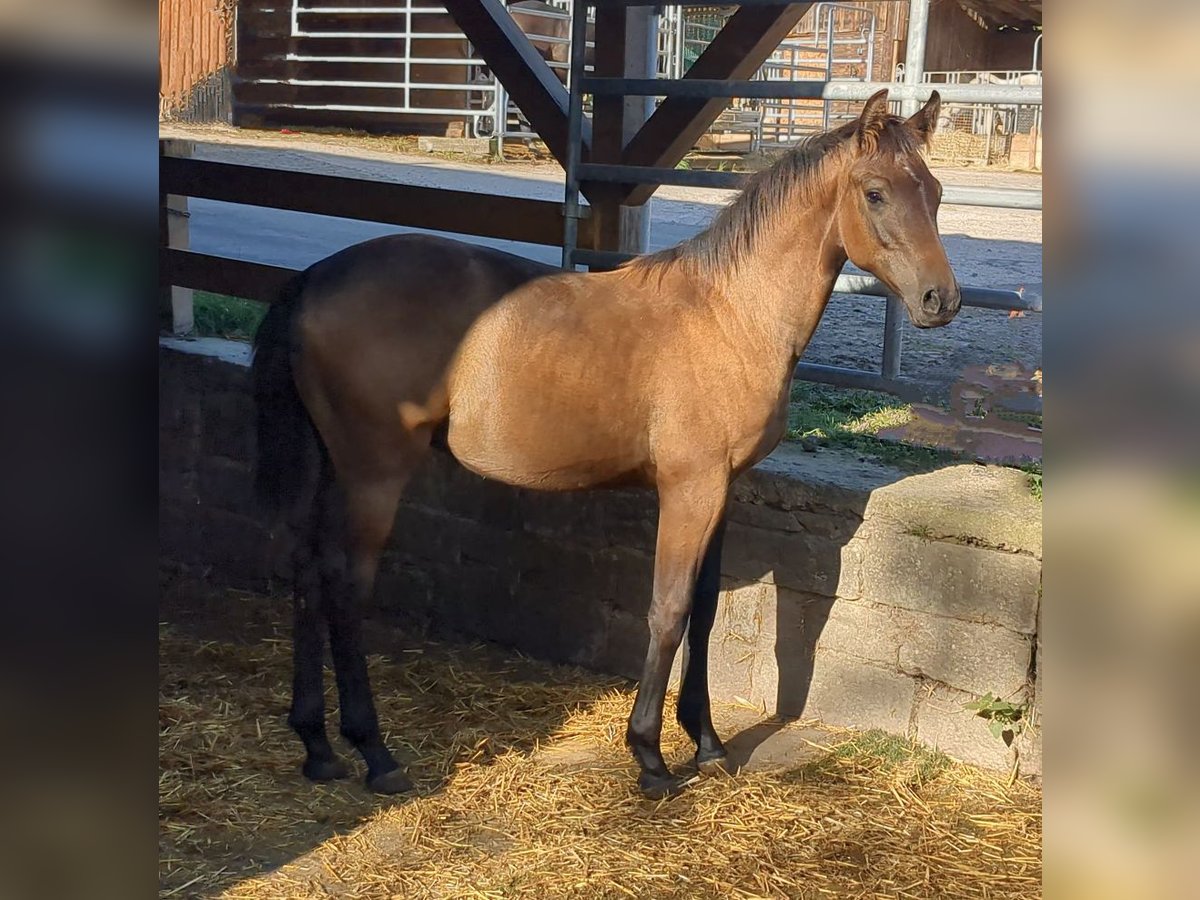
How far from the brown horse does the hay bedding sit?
0.62 feet

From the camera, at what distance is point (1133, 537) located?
2.58 feet

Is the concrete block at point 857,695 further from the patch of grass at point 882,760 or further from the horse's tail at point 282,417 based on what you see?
the horse's tail at point 282,417

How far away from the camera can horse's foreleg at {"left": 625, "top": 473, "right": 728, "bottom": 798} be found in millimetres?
3426

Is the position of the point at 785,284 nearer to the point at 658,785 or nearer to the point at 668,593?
the point at 668,593

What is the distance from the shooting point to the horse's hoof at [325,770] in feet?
11.6

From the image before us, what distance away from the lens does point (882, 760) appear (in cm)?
369

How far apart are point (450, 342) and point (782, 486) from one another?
123cm

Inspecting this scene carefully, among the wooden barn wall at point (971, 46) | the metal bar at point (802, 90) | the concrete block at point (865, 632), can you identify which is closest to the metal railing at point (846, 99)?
the metal bar at point (802, 90)

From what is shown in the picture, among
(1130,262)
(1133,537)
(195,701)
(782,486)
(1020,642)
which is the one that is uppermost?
(1130,262)

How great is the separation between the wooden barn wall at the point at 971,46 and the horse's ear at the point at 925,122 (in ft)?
39.0

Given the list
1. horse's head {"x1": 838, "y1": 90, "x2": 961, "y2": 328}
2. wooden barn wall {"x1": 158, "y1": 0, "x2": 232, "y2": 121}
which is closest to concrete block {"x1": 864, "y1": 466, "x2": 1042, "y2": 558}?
horse's head {"x1": 838, "y1": 90, "x2": 961, "y2": 328}

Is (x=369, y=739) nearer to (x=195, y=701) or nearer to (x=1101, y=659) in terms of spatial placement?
(x=195, y=701)

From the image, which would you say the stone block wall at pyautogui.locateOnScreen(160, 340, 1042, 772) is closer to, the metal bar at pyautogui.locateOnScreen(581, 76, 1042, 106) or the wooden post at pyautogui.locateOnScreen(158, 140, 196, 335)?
the wooden post at pyautogui.locateOnScreen(158, 140, 196, 335)

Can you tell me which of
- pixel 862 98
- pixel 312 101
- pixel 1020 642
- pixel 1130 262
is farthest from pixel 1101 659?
pixel 312 101
